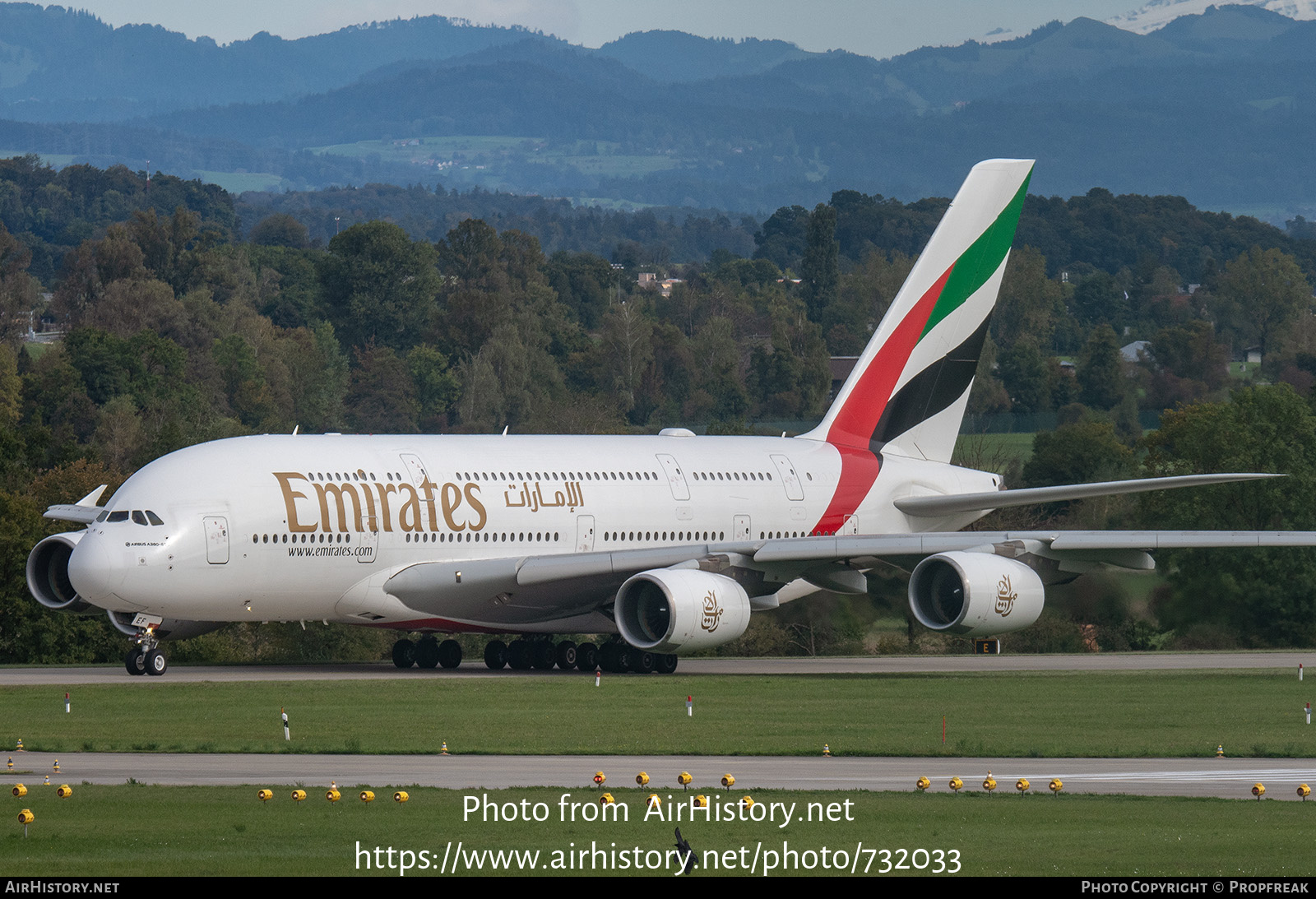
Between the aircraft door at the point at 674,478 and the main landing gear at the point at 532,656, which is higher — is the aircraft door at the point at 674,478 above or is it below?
above

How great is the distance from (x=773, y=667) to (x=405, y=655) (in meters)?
8.16

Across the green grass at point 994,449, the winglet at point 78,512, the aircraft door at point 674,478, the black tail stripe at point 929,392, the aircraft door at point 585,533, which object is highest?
the black tail stripe at point 929,392

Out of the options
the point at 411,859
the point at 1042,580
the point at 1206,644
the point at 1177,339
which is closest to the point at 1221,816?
the point at 411,859

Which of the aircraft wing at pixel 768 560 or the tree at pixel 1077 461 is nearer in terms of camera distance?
the aircraft wing at pixel 768 560

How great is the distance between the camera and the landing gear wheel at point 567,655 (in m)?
41.3

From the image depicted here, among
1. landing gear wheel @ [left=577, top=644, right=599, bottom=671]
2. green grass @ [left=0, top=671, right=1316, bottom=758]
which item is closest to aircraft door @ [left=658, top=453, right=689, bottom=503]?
landing gear wheel @ [left=577, top=644, right=599, bottom=671]

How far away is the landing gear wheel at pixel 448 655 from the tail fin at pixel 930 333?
35.4 feet

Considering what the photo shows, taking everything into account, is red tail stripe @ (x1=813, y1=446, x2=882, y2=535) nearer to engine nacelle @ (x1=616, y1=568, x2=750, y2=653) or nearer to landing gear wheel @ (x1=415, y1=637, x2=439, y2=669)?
engine nacelle @ (x1=616, y1=568, x2=750, y2=653)

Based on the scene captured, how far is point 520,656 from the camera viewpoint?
41562 millimetres

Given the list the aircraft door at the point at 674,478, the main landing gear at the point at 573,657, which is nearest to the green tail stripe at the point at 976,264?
the aircraft door at the point at 674,478

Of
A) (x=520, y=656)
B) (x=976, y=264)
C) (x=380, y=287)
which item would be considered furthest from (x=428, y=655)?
(x=380, y=287)

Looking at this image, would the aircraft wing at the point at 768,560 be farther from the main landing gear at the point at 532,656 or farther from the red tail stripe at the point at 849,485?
the red tail stripe at the point at 849,485

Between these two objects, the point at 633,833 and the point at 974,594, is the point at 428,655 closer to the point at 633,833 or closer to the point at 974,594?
the point at 974,594

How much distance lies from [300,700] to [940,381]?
70.0 feet
